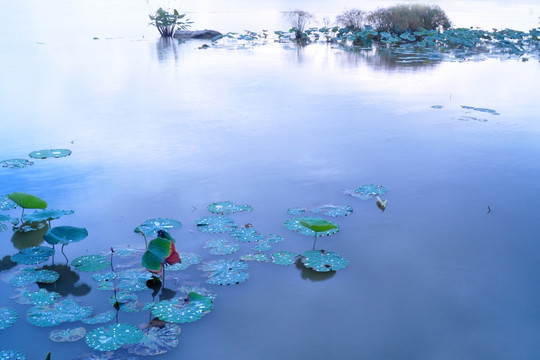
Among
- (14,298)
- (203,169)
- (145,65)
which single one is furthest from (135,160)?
(145,65)

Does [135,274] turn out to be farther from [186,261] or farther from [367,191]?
[367,191]

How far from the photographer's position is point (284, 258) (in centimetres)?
286

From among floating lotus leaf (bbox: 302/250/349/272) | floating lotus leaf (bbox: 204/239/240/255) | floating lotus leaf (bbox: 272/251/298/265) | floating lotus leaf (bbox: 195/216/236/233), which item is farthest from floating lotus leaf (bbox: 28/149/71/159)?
floating lotus leaf (bbox: 302/250/349/272)

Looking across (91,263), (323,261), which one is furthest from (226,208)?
(91,263)

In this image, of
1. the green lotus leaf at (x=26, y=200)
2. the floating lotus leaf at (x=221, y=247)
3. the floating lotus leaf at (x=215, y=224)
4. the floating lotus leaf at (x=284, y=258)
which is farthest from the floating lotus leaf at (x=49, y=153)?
the floating lotus leaf at (x=284, y=258)

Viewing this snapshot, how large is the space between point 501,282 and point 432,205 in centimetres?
94

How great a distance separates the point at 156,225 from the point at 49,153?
1.76m

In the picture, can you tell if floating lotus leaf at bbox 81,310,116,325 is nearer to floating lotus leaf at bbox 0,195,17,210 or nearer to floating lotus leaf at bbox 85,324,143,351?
floating lotus leaf at bbox 85,324,143,351

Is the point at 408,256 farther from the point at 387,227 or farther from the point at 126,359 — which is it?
the point at 126,359

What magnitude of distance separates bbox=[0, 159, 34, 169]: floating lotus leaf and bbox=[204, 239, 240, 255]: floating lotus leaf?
1.99 metres

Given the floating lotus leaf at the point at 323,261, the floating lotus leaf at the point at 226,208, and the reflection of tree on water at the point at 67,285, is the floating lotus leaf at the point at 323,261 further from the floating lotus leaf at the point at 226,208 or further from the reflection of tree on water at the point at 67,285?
the reflection of tree on water at the point at 67,285

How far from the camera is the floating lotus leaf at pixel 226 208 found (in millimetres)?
3365

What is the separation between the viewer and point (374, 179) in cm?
399

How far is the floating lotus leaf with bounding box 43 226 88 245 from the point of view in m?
2.66
